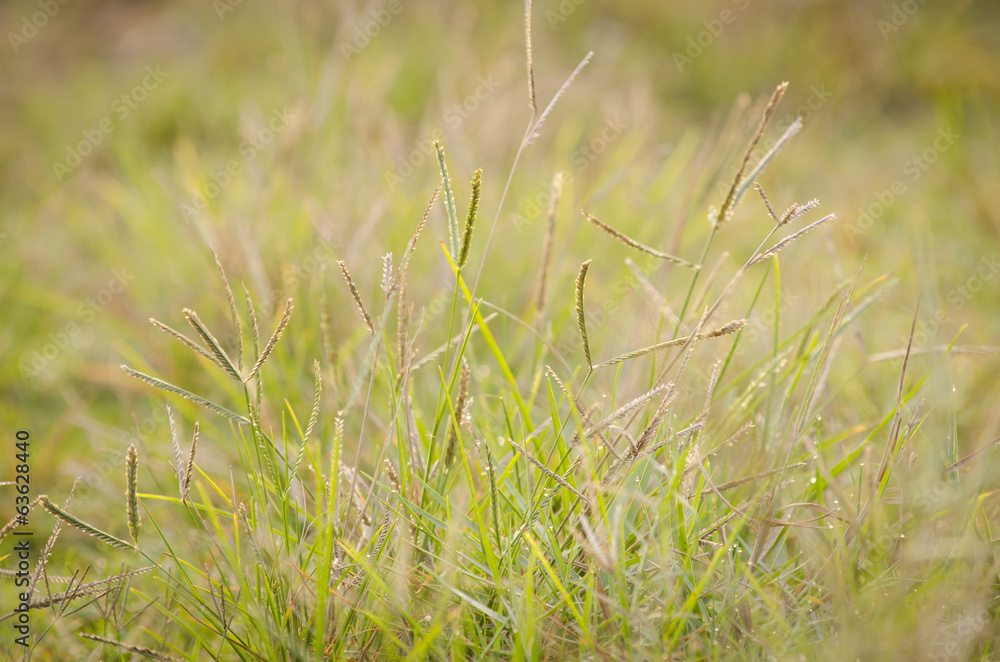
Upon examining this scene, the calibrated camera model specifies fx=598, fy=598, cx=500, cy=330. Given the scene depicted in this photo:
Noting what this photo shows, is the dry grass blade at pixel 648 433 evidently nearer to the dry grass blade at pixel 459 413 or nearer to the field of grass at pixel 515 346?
the field of grass at pixel 515 346

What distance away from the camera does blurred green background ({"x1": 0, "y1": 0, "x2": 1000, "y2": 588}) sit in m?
1.44

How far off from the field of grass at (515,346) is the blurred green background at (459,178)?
2cm

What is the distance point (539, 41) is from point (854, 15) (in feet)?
6.53

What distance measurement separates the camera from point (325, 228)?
151 centimetres

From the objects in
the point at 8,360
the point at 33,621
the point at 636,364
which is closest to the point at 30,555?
the point at 33,621

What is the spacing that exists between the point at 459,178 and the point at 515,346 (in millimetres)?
893

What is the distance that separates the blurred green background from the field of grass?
0.02 m

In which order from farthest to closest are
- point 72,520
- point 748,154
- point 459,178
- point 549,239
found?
point 459,178, point 549,239, point 748,154, point 72,520

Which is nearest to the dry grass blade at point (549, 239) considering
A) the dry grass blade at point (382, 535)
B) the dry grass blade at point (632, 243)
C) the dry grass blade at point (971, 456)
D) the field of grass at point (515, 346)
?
the field of grass at point (515, 346)

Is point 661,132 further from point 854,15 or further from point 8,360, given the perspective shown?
point 8,360

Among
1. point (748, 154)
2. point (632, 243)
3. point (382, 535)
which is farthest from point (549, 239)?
point (382, 535)

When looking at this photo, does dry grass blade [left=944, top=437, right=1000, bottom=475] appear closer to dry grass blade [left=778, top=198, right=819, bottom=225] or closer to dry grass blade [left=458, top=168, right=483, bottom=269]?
dry grass blade [left=778, top=198, right=819, bottom=225]

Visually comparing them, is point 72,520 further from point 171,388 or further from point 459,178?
point 459,178

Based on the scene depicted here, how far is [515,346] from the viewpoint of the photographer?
1.42m
